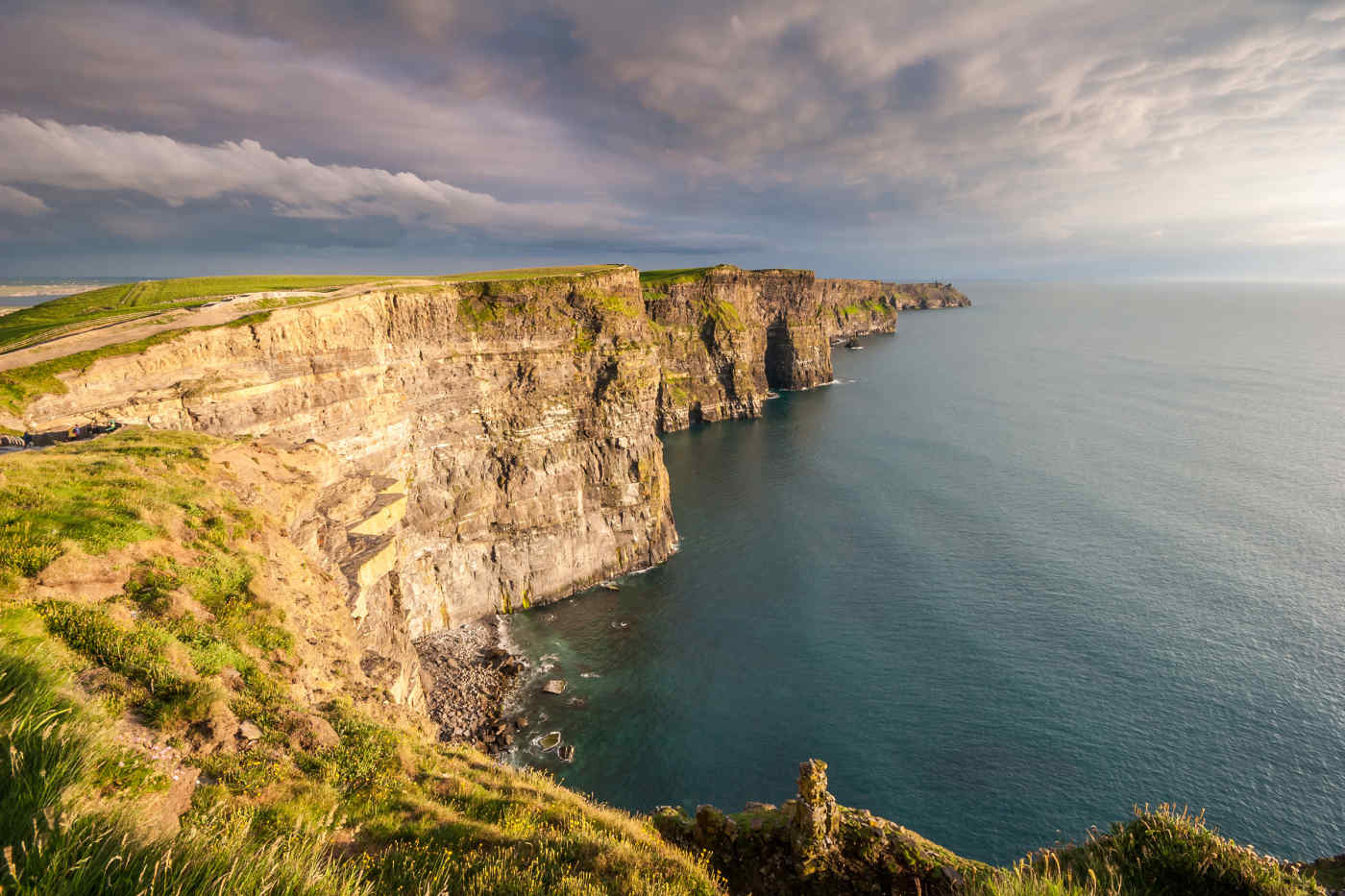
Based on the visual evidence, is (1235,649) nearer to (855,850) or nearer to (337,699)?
(855,850)

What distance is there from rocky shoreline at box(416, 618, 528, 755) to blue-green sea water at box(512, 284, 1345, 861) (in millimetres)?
2356

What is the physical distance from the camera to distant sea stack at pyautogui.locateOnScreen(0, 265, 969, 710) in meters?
30.0

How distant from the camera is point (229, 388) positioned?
33125 millimetres

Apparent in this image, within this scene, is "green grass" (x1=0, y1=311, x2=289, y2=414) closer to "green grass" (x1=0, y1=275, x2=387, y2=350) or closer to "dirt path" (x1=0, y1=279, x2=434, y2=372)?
"dirt path" (x1=0, y1=279, x2=434, y2=372)

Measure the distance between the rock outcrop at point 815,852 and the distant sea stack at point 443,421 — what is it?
2086 cm

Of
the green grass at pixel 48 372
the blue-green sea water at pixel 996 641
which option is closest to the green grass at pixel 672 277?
the blue-green sea water at pixel 996 641

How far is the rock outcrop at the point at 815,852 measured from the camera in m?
15.8

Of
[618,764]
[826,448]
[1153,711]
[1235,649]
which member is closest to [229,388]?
[618,764]

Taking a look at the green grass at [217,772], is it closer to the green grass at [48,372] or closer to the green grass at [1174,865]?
the green grass at [1174,865]

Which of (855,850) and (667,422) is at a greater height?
(855,850)

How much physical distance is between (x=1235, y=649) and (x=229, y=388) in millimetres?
77130

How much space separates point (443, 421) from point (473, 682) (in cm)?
2360

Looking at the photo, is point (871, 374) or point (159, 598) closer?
point (159, 598)

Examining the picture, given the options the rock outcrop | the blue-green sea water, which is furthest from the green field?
the rock outcrop
